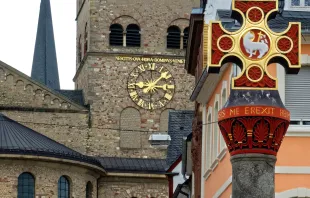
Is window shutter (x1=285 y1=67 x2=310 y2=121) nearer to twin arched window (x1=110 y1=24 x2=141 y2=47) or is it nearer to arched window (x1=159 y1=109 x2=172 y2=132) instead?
arched window (x1=159 y1=109 x2=172 y2=132)

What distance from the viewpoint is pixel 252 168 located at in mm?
17156

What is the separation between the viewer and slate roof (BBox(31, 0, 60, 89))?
300 feet

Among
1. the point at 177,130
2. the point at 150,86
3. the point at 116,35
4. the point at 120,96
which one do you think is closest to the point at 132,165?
the point at 120,96

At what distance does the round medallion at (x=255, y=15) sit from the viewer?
57.0 feet

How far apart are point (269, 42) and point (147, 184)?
57.2m

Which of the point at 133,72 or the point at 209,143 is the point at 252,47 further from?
the point at 133,72

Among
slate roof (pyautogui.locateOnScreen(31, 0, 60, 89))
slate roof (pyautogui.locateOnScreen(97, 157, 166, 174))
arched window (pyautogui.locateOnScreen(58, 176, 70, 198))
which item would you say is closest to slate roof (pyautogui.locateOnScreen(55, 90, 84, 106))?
slate roof (pyautogui.locateOnScreen(97, 157, 166, 174))

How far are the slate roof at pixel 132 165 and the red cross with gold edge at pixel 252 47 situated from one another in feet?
183

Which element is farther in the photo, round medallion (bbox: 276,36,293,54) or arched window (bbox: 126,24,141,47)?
arched window (bbox: 126,24,141,47)

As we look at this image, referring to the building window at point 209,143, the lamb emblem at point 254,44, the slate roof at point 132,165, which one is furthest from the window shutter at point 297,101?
the slate roof at point 132,165

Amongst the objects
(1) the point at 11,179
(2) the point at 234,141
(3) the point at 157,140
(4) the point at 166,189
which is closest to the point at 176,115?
(3) the point at 157,140

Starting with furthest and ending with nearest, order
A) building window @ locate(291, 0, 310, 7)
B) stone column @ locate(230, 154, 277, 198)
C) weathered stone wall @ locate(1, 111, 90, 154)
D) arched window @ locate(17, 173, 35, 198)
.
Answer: weathered stone wall @ locate(1, 111, 90, 154) < arched window @ locate(17, 173, 35, 198) < building window @ locate(291, 0, 310, 7) < stone column @ locate(230, 154, 277, 198)

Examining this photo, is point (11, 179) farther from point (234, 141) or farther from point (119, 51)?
point (234, 141)

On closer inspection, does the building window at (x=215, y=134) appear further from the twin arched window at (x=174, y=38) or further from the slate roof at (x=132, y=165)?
the twin arched window at (x=174, y=38)
